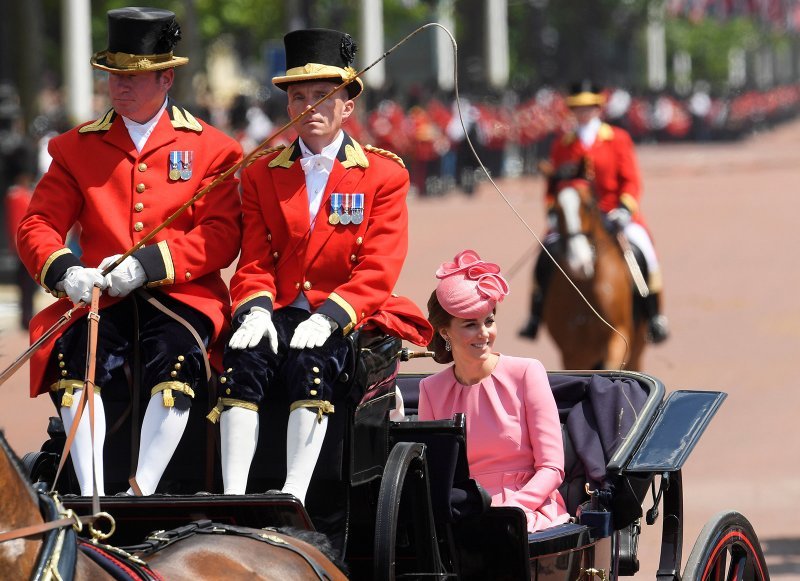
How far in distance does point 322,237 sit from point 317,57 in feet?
1.56

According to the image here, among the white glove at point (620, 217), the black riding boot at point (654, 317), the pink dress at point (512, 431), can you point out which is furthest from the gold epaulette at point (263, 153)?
the black riding boot at point (654, 317)

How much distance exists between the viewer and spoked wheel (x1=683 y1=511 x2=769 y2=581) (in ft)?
16.9

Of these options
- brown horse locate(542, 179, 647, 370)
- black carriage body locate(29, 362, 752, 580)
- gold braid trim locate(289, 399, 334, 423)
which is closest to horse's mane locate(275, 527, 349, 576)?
Result: black carriage body locate(29, 362, 752, 580)

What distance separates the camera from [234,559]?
12.9 feet

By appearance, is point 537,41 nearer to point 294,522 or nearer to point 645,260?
point 645,260

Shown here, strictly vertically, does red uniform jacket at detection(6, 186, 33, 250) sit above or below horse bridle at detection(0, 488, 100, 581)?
below

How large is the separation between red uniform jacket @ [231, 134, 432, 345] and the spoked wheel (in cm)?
105

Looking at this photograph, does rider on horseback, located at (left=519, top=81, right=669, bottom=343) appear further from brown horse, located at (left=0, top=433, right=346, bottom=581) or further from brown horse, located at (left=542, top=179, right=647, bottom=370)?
brown horse, located at (left=0, top=433, right=346, bottom=581)

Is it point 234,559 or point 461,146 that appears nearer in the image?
point 234,559

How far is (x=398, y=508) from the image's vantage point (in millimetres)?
4453

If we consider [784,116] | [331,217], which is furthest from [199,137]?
[784,116]

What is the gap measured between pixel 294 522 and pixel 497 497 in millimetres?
992

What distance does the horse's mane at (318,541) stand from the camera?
4.23 metres

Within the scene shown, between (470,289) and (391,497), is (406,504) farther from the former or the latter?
(470,289)
